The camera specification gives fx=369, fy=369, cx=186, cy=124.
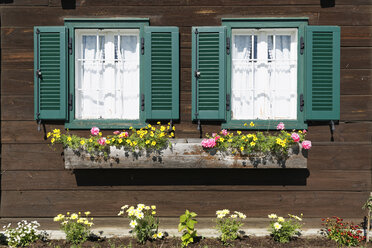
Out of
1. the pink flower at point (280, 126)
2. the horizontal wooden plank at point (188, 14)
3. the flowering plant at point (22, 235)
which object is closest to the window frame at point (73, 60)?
the horizontal wooden plank at point (188, 14)

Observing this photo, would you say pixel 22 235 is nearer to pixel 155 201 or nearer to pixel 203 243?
pixel 155 201

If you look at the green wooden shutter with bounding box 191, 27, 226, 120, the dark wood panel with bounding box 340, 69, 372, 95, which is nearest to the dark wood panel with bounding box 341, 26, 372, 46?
the dark wood panel with bounding box 340, 69, 372, 95

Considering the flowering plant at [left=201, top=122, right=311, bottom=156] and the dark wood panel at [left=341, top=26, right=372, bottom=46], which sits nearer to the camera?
the flowering plant at [left=201, top=122, right=311, bottom=156]

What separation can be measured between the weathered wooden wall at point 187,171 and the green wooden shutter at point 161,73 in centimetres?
15

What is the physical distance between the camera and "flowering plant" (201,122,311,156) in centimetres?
464

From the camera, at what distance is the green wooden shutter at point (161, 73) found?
16.0 ft

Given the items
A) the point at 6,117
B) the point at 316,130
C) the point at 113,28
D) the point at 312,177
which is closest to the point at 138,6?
the point at 113,28

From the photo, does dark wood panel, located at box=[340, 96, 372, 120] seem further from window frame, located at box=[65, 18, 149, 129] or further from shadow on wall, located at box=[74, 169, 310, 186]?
window frame, located at box=[65, 18, 149, 129]

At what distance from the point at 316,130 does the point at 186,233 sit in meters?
2.21

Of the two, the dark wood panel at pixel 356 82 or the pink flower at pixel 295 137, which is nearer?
the pink flower at pixel 295 137

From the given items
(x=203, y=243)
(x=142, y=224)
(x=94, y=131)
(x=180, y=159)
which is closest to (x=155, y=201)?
(x=142, y=224)

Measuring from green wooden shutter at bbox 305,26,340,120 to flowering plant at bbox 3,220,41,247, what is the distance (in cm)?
389

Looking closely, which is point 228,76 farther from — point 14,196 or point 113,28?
point 14,196

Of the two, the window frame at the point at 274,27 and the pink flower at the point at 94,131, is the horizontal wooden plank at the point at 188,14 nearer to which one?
the window frame at the point at 274,27
